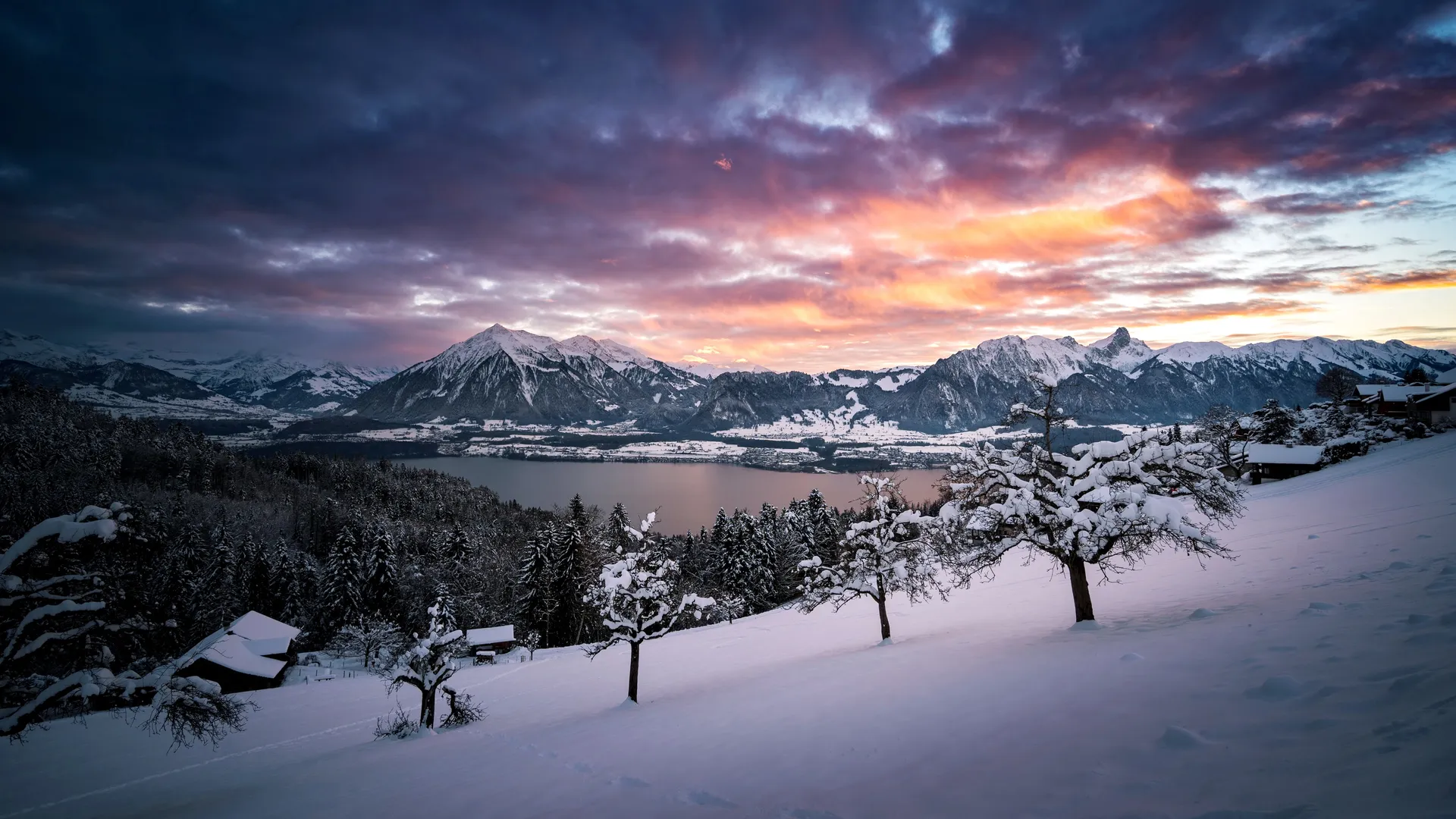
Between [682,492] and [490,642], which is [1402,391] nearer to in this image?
[490,642]

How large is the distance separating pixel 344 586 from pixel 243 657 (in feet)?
48.0

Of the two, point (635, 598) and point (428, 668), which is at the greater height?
point (635, 598)

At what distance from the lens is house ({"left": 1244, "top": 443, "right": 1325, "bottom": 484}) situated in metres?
44.0

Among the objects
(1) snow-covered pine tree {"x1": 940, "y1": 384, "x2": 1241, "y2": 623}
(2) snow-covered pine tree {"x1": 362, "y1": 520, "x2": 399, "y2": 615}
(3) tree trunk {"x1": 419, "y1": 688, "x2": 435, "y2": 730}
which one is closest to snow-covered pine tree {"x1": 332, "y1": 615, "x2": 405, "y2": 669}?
(2) snow-covered pine tree {"x1": 362, "y1": 520, "x2": 399, "y2": 615}

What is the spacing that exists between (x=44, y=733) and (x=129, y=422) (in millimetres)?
130219

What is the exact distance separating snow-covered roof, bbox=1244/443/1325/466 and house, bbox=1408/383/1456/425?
31.1 ft

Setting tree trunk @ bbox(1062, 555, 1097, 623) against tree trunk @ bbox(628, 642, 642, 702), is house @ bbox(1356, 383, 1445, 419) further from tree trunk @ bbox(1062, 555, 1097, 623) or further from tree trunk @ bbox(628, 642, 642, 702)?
tree trunk @ bbox(628, 642, 642, 702)

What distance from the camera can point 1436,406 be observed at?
151 ft

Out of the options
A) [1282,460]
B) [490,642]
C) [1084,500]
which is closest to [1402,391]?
[1282,460]

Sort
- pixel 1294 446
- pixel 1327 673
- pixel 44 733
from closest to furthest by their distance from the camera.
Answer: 1. pixel 1327 673
2. pixel 44 733
3. pixel 1294 446

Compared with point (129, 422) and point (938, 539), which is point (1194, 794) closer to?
point (938, 539)

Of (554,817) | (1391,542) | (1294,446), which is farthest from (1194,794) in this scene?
(1294,446)

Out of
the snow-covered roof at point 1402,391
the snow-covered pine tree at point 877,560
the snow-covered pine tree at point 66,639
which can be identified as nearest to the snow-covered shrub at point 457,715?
the snow-covered pine tree at point 66,639

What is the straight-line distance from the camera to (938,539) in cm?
1500
